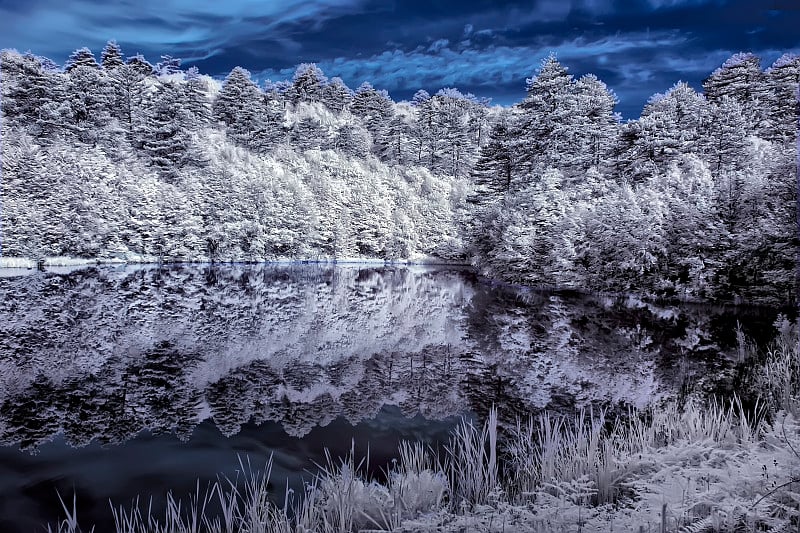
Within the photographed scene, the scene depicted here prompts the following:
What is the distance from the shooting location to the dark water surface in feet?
19.7

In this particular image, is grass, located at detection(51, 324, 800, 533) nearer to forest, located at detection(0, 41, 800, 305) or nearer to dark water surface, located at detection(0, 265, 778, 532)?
dark water surface, located at detection(0, 265, 778, 532)

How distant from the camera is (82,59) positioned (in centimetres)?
6944

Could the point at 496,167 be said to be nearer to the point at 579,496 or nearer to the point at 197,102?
the point at 579,496

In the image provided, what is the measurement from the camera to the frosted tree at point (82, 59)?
69438 mm

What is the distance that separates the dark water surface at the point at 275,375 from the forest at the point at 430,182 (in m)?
3.50

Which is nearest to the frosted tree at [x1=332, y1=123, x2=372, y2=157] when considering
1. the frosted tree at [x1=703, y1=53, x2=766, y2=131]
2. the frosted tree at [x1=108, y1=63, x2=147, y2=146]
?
the frosted tree at [x1=108, y1=63, x2=147, y2=146]

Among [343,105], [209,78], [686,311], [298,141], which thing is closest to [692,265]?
[686,311]

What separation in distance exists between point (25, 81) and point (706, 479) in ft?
234

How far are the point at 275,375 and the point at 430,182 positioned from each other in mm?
63922

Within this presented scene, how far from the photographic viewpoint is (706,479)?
370 cm

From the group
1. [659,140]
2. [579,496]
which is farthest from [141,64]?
[579,496]

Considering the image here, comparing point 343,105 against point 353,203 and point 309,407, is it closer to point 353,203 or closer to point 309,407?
point 353,203

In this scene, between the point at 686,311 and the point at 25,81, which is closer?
the point at 686,311

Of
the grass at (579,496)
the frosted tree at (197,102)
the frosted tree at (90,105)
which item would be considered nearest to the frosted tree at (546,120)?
the grass at (579,496)
